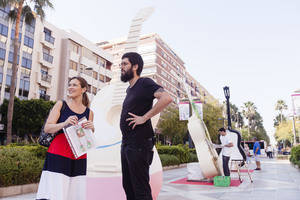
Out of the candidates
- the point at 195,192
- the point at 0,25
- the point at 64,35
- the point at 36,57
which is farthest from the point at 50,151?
the point at 64,35

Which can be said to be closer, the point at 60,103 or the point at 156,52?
the point at 60,103

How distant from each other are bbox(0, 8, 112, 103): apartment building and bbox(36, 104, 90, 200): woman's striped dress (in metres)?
26.2

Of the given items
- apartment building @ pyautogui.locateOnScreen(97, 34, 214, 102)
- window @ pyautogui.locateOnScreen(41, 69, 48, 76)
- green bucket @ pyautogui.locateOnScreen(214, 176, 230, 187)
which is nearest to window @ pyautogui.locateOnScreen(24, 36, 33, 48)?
window @ pyautogui.locateOnScreen(41, 69, 48, 76)

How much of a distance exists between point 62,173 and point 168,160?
10.9 meters

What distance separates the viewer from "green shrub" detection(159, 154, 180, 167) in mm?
12198

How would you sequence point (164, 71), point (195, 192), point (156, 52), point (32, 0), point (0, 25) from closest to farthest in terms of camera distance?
point (195, 192) → point (32, 0) → point (0, 25) → point (156, 52) → point (164, 71)

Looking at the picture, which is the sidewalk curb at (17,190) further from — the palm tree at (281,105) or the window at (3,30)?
the palm tree at (281,105)

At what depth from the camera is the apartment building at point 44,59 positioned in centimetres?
2781

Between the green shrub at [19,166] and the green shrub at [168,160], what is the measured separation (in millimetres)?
6820

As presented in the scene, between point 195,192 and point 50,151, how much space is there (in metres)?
4.55

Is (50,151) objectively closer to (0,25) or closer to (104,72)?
(0,25)

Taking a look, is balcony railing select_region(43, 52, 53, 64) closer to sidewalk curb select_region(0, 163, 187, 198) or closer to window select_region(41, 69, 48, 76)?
window select_region(41, 69, 48, 76)

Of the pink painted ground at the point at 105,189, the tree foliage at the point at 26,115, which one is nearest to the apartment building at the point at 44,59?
the tree foliage at the point at 26,115

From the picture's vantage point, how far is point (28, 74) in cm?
3025
